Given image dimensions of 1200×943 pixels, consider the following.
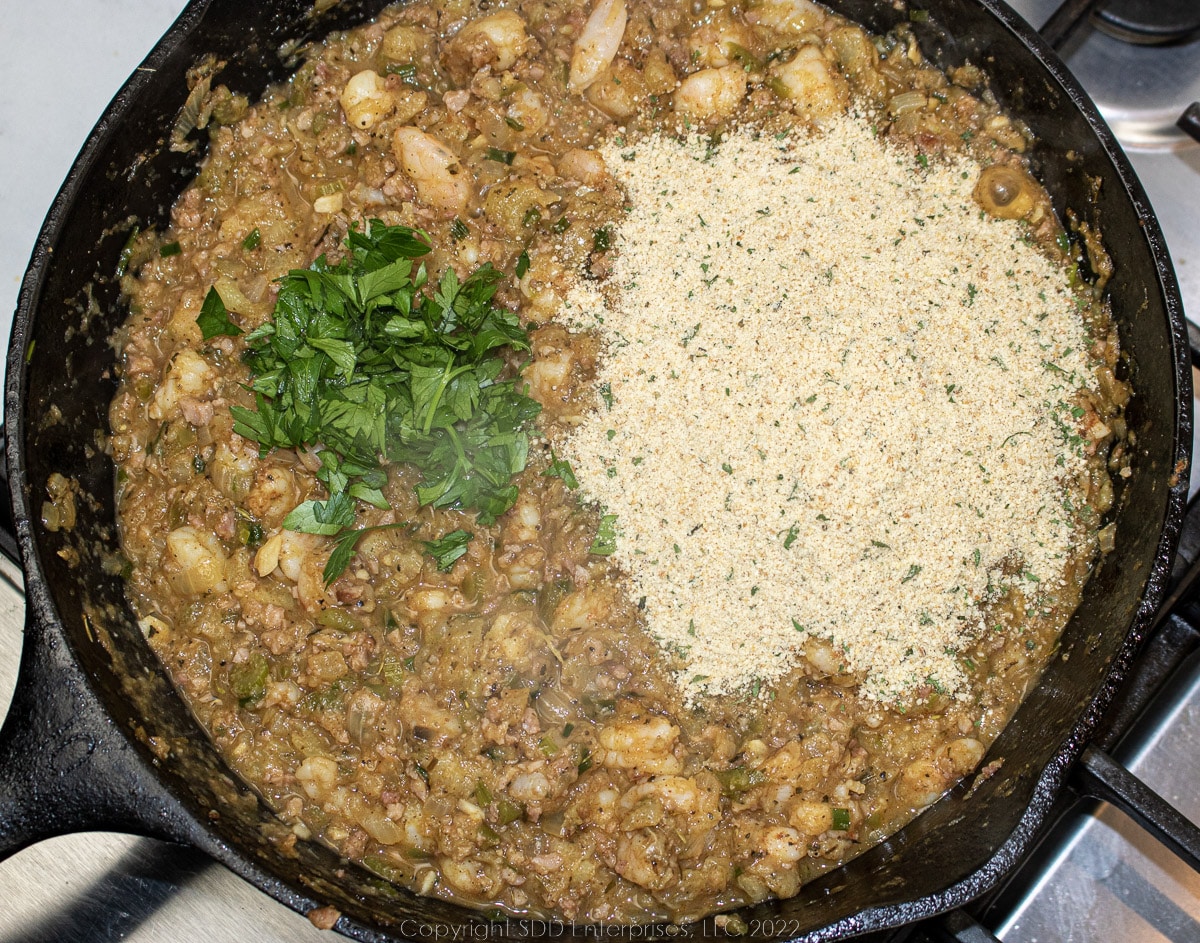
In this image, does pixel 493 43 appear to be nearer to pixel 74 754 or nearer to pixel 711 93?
pixel 711 93

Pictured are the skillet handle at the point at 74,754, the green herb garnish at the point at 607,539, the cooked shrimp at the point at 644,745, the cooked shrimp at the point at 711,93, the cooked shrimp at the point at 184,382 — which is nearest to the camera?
the skillet handle at the point at 74,754

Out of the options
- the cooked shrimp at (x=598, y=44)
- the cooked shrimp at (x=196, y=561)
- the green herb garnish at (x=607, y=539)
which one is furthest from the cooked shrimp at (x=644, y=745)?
the cooked shrimp at (x=598, y=44)

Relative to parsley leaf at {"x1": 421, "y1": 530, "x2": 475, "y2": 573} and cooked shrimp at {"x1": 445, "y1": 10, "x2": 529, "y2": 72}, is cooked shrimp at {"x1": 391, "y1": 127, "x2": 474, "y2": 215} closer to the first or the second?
cooked shrimp at {"x1": 445, "y1": 10, "x2": 529, "y2": 72}

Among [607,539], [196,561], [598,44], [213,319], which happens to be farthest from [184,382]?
[598,44]

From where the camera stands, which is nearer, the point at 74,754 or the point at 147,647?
the point at 74,754

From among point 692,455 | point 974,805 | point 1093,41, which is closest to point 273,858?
point 692,455

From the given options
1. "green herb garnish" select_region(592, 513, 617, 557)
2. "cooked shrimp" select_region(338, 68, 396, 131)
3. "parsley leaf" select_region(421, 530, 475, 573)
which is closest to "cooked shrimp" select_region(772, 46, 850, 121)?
"cooked shrimp" select_region(338, 68, 396, 131)

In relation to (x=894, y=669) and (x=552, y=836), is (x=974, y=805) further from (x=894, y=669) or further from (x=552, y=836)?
(x=552, y=836)

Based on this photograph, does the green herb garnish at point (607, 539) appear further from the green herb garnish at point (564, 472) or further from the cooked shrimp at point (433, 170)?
the cooked shrimp at point (433, 170)
